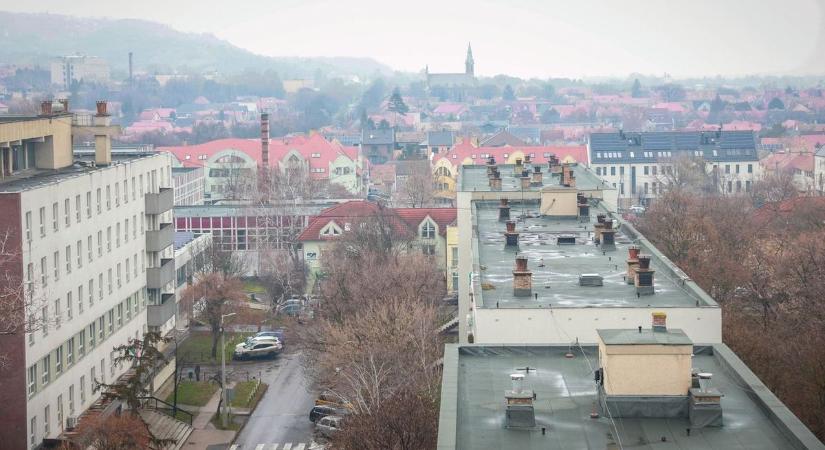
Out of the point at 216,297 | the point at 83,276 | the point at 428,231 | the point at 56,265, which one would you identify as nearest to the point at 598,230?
the point at 83,276

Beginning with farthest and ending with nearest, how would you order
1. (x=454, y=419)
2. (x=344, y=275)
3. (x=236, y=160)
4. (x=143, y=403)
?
1. (x=236, y=160)
2. (x=344, y=275)
3. (x=143, y=403)
4. (x=454, y=419)

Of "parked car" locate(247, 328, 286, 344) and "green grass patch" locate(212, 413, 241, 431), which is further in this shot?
"parked car" locate(247, 328, 286, 344)

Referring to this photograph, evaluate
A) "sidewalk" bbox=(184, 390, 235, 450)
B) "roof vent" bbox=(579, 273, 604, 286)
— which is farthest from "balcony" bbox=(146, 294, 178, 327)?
"roof vent" bbox=(579, 273, 604, 286)

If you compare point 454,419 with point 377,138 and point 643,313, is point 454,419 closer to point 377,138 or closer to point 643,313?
point 643,313

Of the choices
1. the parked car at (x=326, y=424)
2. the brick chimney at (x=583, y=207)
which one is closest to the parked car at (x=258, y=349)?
the parked car at (x=326, y=424)

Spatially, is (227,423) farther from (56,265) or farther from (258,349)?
(258,349)

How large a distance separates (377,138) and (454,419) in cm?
12331

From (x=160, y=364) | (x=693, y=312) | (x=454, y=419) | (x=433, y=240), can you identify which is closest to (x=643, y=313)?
(x=693, y=312)

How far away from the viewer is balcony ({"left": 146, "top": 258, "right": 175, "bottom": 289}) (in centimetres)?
4319

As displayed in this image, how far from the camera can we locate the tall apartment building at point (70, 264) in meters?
30.8

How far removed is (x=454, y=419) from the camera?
18.7m

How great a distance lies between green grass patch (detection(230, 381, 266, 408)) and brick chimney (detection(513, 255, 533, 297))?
1430 cm

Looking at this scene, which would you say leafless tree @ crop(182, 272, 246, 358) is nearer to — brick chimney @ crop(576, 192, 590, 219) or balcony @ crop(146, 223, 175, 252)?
balcony @ crop(146, 223, 175, 252)

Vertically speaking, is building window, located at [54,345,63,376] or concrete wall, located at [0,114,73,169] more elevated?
concrete wall, located at [0,114,73,169]
